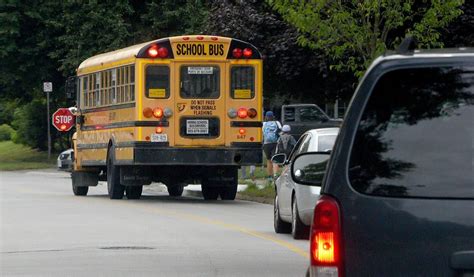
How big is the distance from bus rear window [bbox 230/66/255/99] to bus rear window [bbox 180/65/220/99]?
310mm

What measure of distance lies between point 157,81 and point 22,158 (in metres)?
32.8

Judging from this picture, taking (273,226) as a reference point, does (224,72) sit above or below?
above

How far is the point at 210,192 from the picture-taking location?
28.2 metres

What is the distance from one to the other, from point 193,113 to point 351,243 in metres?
20.1

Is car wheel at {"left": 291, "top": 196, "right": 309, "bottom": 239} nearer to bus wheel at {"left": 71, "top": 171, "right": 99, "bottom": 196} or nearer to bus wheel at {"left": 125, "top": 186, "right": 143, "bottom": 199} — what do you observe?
bus wheel at {"left": 125, "top": 186, "right": 143, "bottom": 199}

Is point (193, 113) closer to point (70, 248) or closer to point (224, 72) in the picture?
point (224, 72)

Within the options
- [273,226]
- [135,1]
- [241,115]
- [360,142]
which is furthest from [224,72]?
[135,1]

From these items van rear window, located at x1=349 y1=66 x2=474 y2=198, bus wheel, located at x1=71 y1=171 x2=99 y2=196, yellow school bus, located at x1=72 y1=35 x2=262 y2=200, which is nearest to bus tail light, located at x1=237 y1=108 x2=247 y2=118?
yellow school bus, located at x1=72 y1=35 x2=262 y2=200

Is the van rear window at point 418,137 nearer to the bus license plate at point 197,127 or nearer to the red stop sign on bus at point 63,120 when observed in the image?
the bus license plate at point 197,127

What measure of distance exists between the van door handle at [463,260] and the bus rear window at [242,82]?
20.5 metres

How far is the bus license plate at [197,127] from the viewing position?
25.8m

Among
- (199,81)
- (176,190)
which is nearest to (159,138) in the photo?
(199,81)

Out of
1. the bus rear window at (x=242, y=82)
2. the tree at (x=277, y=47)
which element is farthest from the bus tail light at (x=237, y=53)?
the tree at (x=277, y=47)

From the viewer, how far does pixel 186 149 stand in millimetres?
25719
